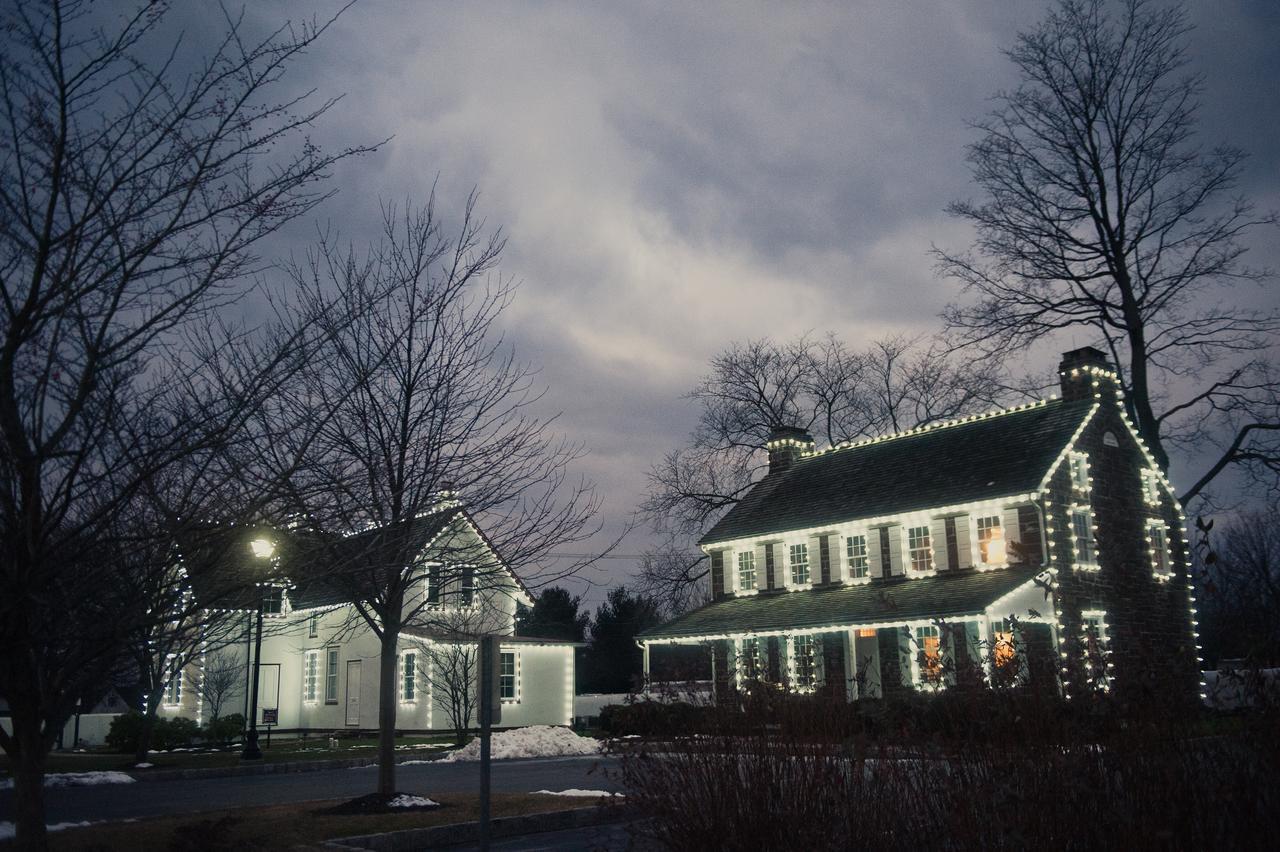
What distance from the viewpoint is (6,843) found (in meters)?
9.96

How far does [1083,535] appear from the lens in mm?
29328

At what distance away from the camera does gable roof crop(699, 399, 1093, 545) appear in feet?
96.3

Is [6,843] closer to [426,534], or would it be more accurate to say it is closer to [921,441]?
[426,534]

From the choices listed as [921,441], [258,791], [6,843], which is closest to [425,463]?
[6,843]

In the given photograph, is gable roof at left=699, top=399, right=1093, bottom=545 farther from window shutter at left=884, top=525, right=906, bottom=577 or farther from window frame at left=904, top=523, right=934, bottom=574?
window frame at left=904, top=523, right=934, bottom=574

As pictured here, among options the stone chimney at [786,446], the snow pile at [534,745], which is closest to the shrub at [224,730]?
the snow pile at [534,745]

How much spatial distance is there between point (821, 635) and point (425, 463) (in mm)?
20352

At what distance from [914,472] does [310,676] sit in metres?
22.2

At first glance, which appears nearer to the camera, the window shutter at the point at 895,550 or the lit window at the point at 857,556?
the window shutter at the point at 895,550

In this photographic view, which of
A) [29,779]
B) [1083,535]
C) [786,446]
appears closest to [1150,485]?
[1083,535]

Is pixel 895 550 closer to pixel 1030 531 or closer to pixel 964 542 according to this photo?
pixel 964 542

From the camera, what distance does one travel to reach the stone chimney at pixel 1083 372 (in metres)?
30.4

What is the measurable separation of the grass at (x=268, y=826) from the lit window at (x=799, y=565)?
21044 mm

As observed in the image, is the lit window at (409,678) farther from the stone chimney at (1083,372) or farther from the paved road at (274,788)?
the stone chimney at (1083,372)
